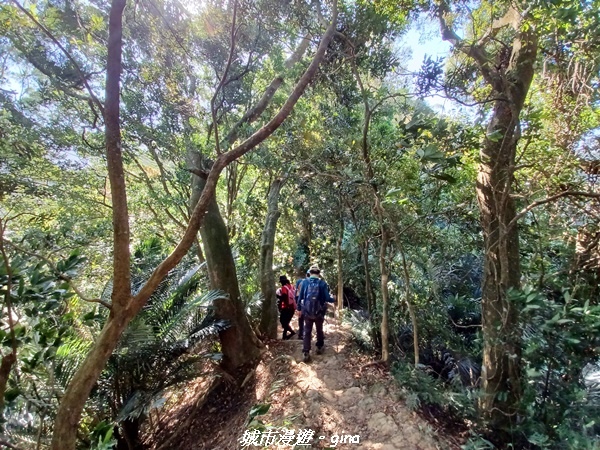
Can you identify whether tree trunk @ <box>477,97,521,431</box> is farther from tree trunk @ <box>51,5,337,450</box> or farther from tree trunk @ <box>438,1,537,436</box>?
tree trunk @ <box>51,5,337,450</box>

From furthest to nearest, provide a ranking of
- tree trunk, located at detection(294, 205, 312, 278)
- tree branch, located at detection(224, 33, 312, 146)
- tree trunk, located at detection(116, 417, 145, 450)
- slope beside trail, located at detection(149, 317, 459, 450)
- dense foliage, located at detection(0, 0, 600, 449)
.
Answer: tree trunk, located at detection(294, 205, 312, 278), tree branch, located at detection(224, 33, 312, 146), tree trunk, located at detection(116, 417, 145, 450), slope beside trail, located at detection(149, 317, 459, 450), dense foliage, located at detection(0, 0, 600, 449)

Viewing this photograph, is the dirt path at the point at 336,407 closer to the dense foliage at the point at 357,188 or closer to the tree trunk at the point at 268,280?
the dense foliage at the point at 357,188

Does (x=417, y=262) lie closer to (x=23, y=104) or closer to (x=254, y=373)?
(x=254, y=373)

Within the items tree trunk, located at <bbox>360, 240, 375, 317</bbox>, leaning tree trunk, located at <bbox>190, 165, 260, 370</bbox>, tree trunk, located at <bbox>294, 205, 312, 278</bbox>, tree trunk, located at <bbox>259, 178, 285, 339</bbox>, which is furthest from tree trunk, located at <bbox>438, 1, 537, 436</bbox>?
tree trunk, located at <bbox>294, 205, 312, 278</bbox>

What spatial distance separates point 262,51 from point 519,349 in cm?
556

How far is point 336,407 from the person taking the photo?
13.8 ft

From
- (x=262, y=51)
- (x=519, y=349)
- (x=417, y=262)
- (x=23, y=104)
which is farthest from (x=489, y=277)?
(x=23, y=104)

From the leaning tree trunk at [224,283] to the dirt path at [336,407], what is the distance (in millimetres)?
A: 514

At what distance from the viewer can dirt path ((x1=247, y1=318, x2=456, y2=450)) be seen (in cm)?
359

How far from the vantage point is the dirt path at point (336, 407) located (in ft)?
11.8

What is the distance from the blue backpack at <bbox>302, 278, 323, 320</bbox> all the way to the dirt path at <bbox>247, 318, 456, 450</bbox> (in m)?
0.85

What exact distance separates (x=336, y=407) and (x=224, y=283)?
8.45 ft

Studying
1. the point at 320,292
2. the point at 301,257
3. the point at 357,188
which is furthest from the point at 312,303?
the point at 301,257

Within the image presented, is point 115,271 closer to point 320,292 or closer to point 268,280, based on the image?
point 320,292
